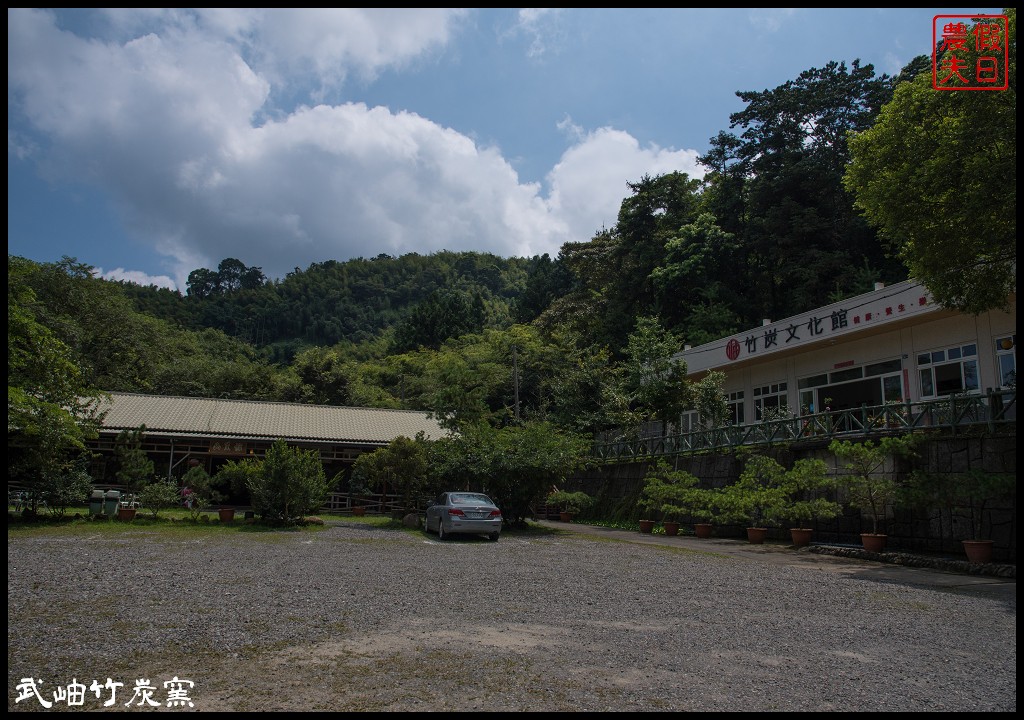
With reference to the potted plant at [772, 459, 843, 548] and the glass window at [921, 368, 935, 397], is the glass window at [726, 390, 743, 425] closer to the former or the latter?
the glass window at [921, 368, 935, 397]

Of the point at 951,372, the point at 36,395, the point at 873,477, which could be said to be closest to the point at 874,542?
the point at 873,477

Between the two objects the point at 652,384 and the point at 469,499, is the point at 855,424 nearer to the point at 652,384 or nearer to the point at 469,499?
the point at 652,384

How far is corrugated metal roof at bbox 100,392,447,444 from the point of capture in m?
26.7

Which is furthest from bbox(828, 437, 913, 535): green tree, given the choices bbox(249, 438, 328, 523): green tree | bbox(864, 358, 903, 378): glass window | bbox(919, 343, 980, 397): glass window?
bbox(249, 438, 328, 523): green tree

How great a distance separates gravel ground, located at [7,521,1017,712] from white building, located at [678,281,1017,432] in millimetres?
11976

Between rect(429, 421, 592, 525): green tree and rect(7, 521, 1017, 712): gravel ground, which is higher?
rect(429, 421, 592, 525): green tree

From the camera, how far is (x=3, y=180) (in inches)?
149

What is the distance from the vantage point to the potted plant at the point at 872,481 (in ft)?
48.1

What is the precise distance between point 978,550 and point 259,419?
2595 cm

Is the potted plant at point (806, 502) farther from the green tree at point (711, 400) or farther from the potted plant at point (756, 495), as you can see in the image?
the green tree at point (711, 400)

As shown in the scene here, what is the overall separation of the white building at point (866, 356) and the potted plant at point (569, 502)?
8.78 meters

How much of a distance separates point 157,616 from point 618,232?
4308cm

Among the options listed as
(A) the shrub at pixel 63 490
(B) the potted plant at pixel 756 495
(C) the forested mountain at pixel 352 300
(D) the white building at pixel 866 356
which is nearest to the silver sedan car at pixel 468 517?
(B) the potted plant at pixel 756 495

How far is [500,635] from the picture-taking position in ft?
21.1
